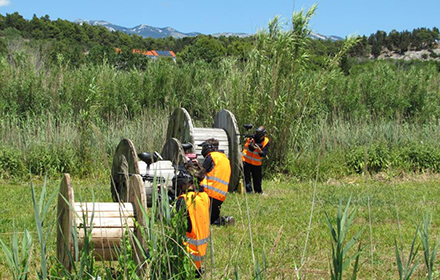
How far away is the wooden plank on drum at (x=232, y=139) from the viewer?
11.6 metres

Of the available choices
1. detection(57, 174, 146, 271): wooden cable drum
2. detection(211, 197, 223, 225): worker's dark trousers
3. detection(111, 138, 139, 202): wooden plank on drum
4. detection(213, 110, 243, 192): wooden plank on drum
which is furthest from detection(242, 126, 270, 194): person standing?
detection(57, 174, 146, 271): wooden cable drum

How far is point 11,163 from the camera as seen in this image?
1232 cm

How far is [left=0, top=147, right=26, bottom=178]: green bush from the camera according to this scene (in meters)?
12.3

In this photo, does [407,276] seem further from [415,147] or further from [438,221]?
[415,147]

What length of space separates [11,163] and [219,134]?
486 cm

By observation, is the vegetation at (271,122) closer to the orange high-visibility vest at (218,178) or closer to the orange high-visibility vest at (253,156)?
the orange high-visibility vest at (218,178)

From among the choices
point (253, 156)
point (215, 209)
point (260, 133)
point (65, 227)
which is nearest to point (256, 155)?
point (253, 156)

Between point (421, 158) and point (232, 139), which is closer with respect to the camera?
point (232, 139)

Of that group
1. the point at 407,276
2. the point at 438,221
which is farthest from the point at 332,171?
the point at 407,276

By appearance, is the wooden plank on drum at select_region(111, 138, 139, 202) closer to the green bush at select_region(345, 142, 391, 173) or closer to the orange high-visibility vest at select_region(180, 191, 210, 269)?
the orange high-visibility vest at select_region(180, 191, 210, 269)

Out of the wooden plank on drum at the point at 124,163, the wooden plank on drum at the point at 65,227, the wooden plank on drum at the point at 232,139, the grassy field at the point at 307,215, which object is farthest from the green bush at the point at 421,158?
the wooden plank on drum at the point at 65,227

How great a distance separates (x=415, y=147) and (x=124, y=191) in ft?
35.6

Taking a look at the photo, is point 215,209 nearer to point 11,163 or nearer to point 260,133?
point 260,133

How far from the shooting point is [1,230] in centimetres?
786
